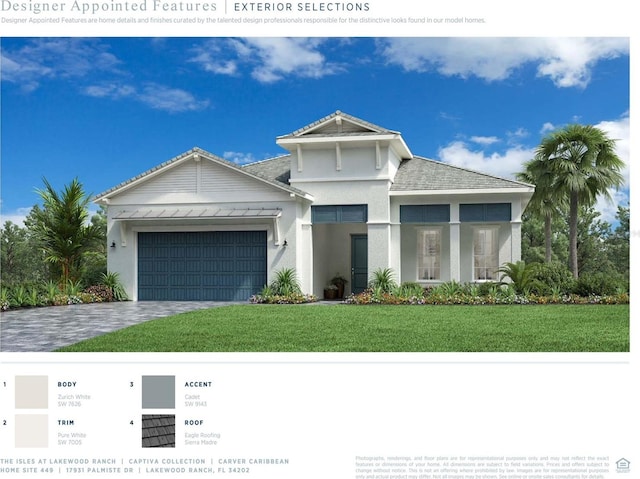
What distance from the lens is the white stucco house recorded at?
16.2 m

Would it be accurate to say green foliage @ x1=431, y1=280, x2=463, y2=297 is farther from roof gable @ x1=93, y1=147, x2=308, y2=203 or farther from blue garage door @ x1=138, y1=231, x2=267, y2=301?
blue garage door @ x1=138, y1=231, x2=267, y2=301

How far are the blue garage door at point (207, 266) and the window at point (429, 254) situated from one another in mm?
4687

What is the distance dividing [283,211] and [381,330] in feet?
22.8

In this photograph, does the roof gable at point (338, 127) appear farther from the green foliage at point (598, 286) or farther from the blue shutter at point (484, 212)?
the green foliage at point (598, 286)

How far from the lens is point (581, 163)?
59.2 ft

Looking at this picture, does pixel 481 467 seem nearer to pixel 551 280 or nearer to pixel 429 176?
pixel 551 280

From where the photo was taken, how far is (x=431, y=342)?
28.3ft

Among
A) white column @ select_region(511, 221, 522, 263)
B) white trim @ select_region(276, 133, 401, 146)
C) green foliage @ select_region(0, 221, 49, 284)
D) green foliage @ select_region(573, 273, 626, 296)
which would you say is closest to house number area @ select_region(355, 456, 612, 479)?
green foliage @ select_region(573, 273, 626, 296)

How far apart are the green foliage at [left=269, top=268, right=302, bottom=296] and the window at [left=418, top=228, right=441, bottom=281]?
13.2ft

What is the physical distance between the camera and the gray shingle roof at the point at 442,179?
16.7 m

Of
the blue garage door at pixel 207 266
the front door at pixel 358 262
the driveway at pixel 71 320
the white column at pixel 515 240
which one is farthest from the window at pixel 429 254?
the driveway at pixel 71 320

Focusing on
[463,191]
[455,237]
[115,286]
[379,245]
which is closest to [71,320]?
[115,286]

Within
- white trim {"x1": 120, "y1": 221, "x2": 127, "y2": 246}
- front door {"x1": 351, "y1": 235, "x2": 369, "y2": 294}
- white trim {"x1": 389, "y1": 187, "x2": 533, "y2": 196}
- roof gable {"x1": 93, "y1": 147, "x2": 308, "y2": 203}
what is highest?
roof gable {"x1": 93, "y1": 147, "x2": 308, "y2": 203}

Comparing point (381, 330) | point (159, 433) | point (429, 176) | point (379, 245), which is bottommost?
point (159, 433)
